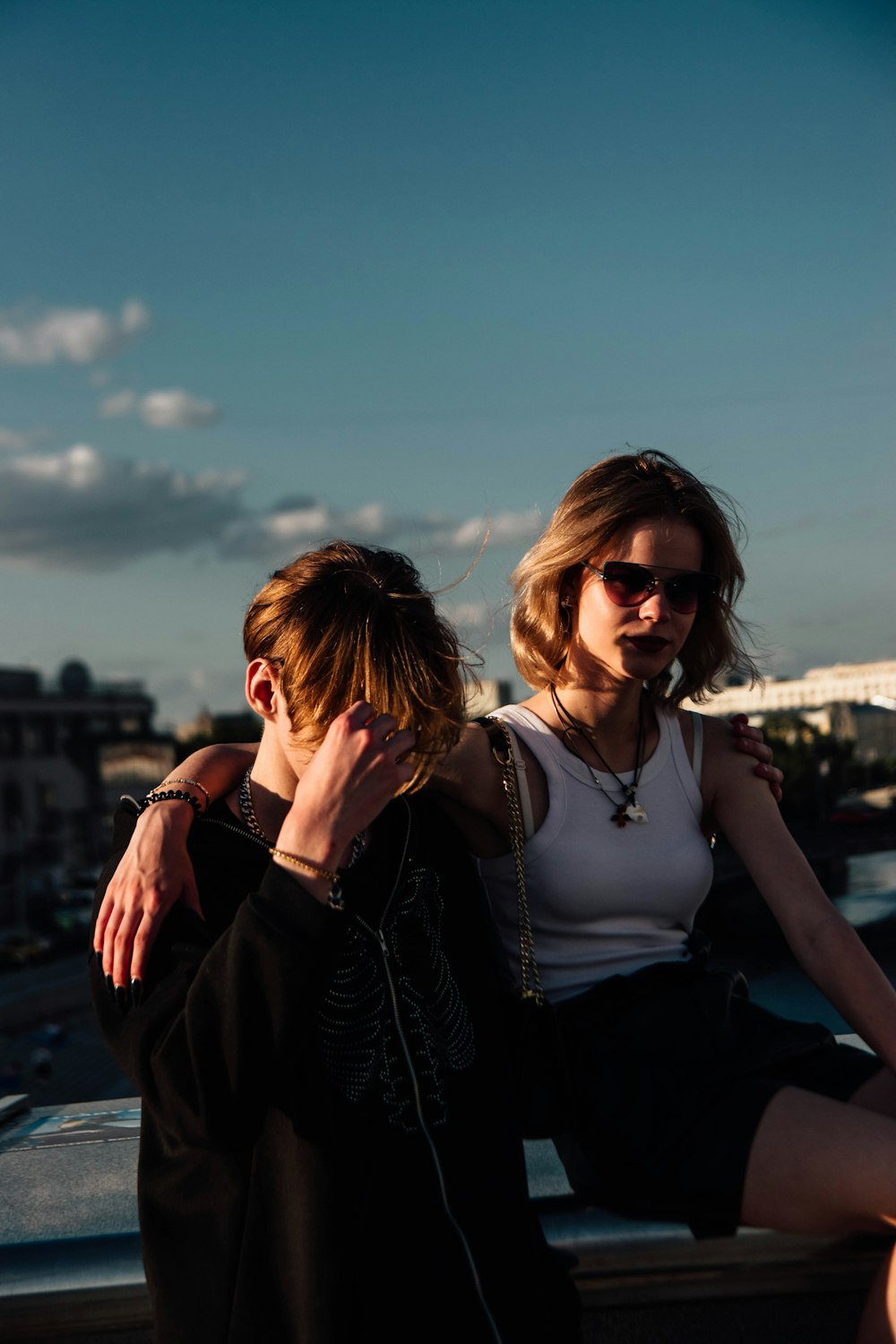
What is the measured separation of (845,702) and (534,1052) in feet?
296

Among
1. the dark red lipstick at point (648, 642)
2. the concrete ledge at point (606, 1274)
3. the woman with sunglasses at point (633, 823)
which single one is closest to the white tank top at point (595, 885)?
the woman with sunglasses at point (633, 823)

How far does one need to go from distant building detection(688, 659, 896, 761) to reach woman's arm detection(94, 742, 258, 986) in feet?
220

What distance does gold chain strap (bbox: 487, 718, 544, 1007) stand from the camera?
2.11m

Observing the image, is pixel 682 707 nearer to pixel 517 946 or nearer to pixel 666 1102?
pixel 517 946

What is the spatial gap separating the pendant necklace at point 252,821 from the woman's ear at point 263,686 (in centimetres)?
15

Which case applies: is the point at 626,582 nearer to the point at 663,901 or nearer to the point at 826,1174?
the point at 663,901

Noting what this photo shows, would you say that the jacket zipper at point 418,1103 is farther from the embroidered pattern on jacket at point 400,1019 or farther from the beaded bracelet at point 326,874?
the beaded bracelet at point 326,874

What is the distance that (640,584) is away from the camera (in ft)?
7.55

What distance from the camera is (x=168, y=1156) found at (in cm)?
166

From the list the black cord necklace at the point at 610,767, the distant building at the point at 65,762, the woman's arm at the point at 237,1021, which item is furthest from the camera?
the distant building at the point at 65,762

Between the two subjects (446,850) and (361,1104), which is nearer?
(361,1104)

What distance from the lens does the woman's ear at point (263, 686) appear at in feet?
5.83

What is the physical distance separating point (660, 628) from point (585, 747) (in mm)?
256

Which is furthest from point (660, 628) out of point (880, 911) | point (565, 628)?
point (880, 911)
